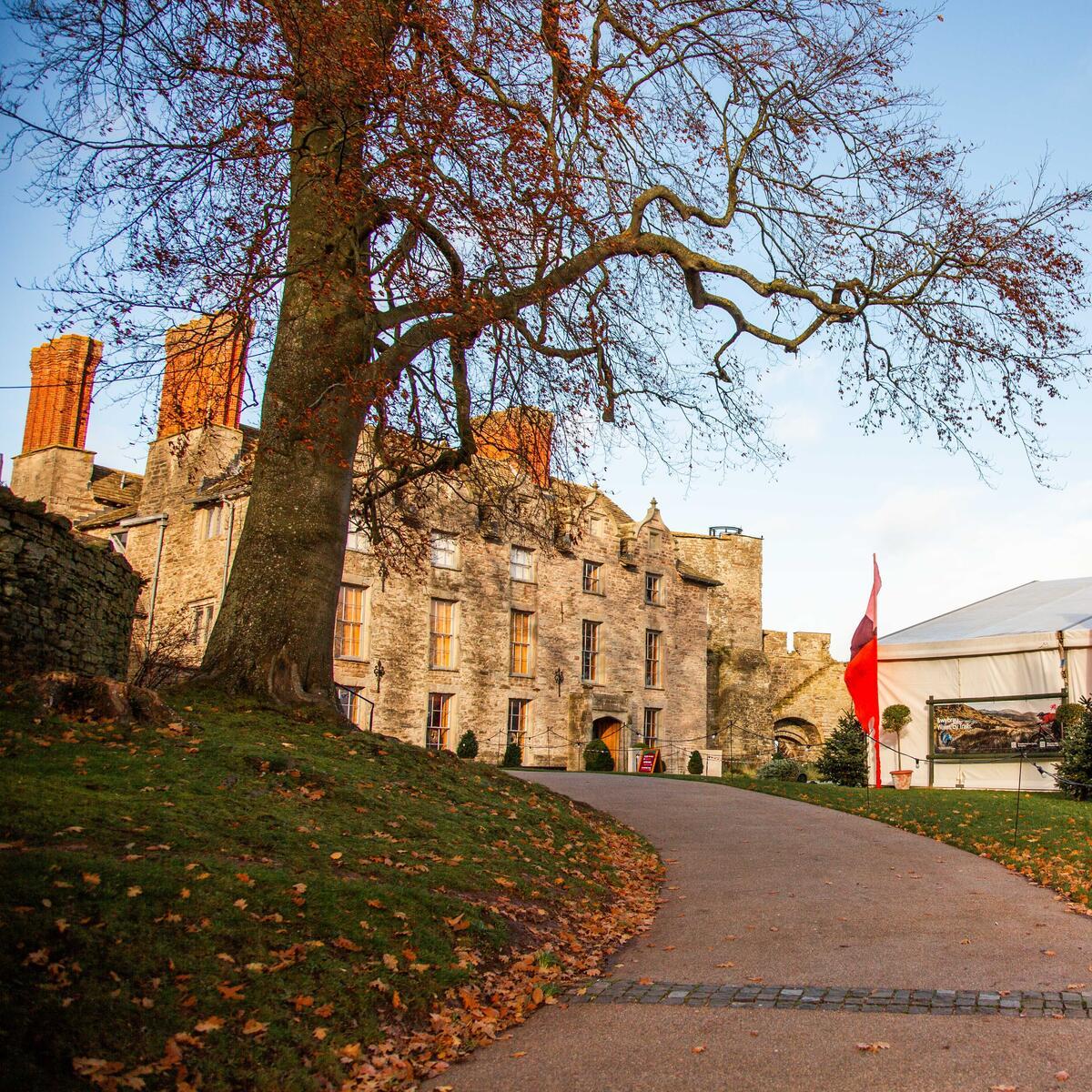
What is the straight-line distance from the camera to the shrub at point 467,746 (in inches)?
1126

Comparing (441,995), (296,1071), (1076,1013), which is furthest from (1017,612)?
(296,1071)

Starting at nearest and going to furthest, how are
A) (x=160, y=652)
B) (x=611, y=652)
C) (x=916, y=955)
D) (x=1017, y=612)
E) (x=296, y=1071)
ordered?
(x=296, y=1071)
(x=916, y=955)
(x=160, y=652)
(x=1017, y=612)
(x=611, y=652)

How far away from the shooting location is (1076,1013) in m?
5.52

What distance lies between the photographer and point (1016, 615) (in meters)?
20.2

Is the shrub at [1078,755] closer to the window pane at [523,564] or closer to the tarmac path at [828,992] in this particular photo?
the tarmac path at [828,992]

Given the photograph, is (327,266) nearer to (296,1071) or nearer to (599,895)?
(599,895)

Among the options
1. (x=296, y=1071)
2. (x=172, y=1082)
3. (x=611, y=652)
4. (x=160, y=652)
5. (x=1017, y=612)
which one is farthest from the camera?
(x=611, y=652)

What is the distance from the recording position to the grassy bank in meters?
4.34

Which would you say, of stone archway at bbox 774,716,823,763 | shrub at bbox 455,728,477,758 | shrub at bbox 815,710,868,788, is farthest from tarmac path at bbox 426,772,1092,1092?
stone archway at bbox 774,716,823,763

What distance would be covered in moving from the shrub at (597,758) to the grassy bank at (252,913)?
69.8 ft

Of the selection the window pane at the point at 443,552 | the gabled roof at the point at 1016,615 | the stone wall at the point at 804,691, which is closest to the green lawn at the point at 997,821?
the gabled roof at the point at 1016,615

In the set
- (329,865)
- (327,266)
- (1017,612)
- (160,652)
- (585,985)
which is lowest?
(585,985)

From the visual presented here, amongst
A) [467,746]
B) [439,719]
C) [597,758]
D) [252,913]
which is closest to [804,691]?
[597,758]

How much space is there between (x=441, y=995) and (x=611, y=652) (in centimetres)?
2832
